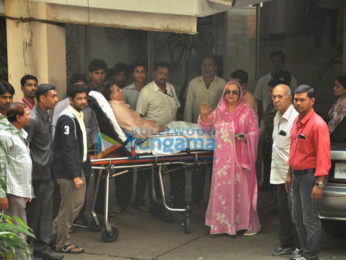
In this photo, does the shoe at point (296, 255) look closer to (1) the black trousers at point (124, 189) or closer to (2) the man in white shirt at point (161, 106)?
(2) the man in white shirt at point (161, 106)

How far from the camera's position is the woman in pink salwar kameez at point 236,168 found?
6.96 metres

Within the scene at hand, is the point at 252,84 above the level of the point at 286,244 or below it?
above

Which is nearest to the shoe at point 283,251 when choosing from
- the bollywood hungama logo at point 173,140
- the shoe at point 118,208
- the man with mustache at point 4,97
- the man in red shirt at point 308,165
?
the man in red shirt at point 308,165

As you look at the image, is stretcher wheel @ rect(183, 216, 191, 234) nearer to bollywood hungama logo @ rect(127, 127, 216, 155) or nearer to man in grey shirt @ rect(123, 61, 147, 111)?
bollywood hungama logo @ rect(127, 127, 216, 155)

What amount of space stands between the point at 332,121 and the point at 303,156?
2173 mm

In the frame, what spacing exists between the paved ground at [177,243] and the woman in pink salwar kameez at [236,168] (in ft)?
0.60

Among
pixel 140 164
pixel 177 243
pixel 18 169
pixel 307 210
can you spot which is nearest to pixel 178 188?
pixel 140 164

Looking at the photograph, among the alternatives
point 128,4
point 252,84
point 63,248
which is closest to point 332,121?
point 128,4

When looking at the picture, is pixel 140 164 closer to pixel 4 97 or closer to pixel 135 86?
pixel 135 86

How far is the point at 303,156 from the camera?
18.4ft

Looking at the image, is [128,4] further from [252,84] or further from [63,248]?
[252,84]

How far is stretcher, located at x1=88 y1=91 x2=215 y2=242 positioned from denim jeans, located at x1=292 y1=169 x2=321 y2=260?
160 cm

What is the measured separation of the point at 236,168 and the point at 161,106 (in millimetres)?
1480

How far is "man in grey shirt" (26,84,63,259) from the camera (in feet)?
19.2
